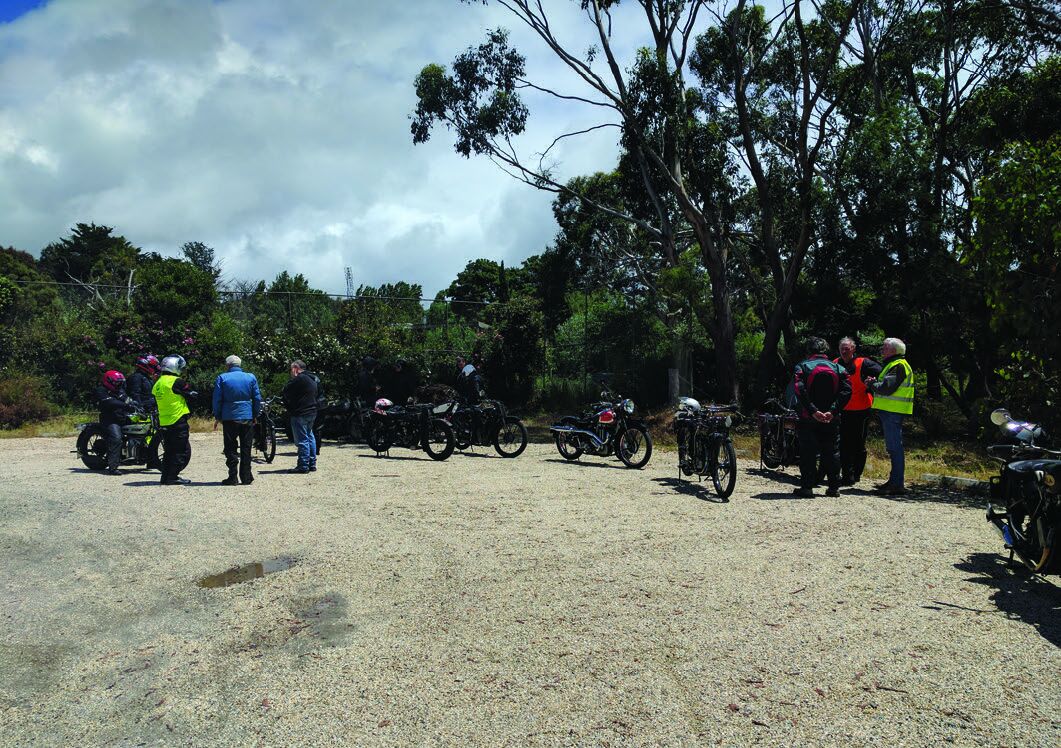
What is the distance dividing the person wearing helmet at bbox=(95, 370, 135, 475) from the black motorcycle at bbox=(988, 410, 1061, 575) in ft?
37.0

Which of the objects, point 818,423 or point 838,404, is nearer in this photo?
point 818,423

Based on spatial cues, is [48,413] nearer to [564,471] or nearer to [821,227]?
[564,471]

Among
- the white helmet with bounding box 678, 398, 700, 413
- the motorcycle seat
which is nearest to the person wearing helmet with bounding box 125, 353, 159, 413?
the white helmet with bounding box 678, 398, 700, 413

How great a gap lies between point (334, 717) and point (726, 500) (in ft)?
21.2

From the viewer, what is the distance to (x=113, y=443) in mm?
12117

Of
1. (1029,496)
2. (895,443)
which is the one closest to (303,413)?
(895,443)

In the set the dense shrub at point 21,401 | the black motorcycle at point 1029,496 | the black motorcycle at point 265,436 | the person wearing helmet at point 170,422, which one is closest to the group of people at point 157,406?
the person wearing helmet at point 170,422

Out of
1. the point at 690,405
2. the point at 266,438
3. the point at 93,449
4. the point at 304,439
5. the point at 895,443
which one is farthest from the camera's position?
the point at 266,438

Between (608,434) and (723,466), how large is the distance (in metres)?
3.71

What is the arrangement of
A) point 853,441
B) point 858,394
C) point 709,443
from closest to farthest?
point 709,443
point 858,394
point 853,441

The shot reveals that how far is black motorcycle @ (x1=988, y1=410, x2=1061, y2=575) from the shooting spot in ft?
17.5

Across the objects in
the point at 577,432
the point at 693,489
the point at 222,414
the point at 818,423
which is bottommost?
the point at 693,489

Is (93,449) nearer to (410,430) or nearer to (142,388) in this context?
(142,388)

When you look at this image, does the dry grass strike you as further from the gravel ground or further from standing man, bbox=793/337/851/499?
standing man, bbox=793/337/851/499
